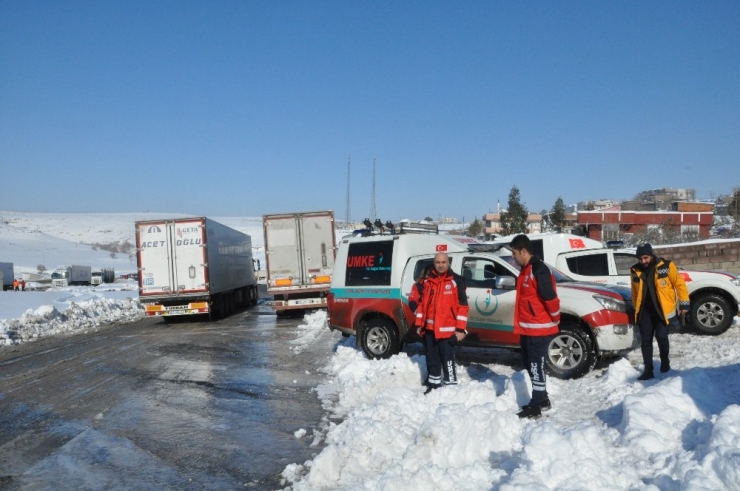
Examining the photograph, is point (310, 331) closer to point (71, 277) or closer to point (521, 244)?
point (521, 244)

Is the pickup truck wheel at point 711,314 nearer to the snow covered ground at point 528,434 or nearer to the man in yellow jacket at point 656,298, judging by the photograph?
the snow covered ground at point 528,434

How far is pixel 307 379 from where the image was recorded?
9539mm

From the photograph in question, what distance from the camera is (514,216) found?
2702 inches

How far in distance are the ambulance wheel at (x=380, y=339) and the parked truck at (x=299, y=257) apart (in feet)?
30.7

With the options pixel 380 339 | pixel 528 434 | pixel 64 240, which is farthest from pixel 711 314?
pixel 64 240

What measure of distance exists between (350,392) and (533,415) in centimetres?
248

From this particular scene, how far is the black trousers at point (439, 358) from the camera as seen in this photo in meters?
7.34

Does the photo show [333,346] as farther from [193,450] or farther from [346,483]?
[346,483]

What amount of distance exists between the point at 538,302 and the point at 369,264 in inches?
177

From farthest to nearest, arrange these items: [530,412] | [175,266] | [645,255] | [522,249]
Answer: [175,266], [645,255], [522,249], [530,412]

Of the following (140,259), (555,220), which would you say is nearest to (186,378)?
(140,259)

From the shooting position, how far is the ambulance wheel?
390 inches

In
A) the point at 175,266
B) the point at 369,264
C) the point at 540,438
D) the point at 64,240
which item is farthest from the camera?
the point at 64,240

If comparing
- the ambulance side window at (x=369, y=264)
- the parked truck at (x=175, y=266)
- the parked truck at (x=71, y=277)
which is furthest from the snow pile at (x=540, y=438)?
the parked truck at (x=71, y=277)
